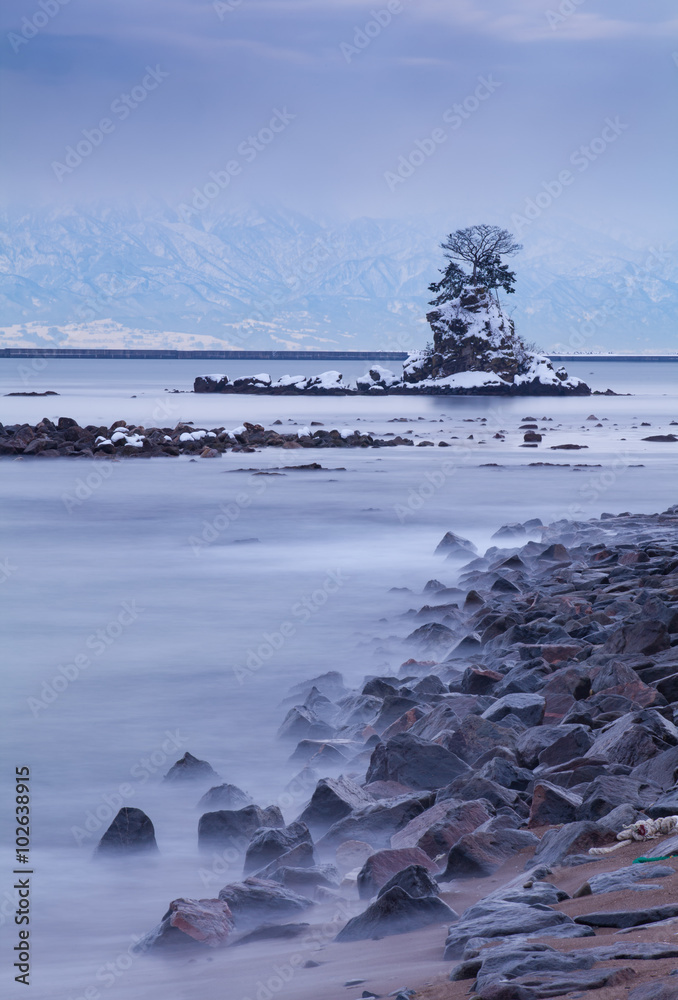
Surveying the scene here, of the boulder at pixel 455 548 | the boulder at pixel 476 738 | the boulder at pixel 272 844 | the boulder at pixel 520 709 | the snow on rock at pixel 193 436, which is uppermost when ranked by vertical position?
the snow on rock at pixel 193 436

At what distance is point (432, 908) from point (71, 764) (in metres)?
3.47

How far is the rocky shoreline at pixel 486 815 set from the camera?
316 cm

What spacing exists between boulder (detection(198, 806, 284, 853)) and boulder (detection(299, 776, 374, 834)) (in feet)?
0.59

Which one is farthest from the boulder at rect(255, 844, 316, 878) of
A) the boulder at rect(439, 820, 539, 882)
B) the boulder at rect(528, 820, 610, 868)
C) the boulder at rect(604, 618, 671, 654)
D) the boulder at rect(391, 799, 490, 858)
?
the boulder at rect(604, 618, 671, 654)

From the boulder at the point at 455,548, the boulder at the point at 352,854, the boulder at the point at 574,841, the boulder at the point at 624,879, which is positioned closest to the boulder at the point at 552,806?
the boulder at the point at 574,841

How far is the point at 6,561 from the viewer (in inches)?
585

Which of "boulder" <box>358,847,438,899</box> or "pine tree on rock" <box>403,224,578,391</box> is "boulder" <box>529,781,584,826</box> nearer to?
"boulder" <box>358,847,438,899</box>

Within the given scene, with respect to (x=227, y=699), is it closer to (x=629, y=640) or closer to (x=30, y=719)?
(x=30, y=719)

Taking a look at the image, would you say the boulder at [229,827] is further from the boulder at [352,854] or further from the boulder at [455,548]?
the boulder at [455,548]

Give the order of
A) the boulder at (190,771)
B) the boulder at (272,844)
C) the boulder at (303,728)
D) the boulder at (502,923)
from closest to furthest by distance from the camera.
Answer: the boulder at (502,923) < the boulder at (272,844) < the boulder at (190,771) < the boulder at (303,728)

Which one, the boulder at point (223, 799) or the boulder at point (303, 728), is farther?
the boulder at point (303, 728)

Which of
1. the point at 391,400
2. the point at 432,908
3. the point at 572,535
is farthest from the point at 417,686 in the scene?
the point at 391,400

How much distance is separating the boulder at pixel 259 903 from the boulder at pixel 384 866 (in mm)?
238

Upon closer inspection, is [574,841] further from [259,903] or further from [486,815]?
[259,903]
